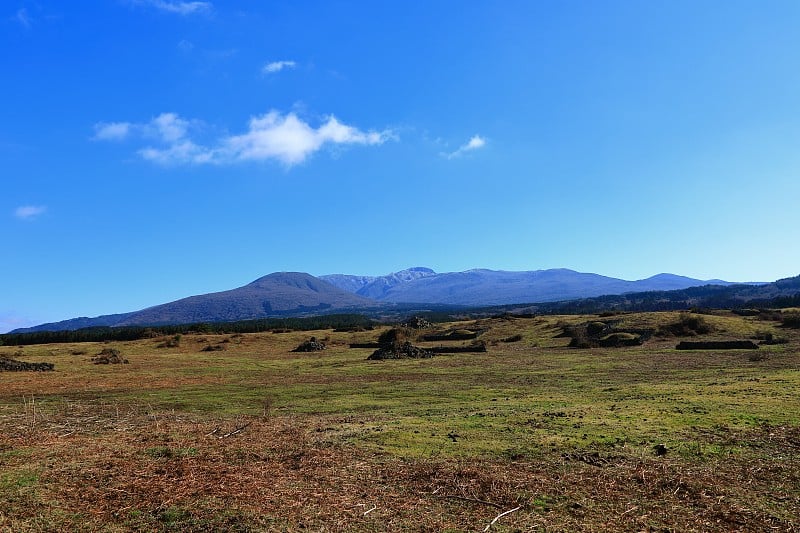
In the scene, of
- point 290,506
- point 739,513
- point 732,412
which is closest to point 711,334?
point 732,412

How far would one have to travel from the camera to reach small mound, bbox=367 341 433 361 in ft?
150

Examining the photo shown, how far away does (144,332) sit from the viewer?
302ft

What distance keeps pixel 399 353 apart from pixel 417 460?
36.3 metres

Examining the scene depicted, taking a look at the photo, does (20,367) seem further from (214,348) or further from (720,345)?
(720,345)

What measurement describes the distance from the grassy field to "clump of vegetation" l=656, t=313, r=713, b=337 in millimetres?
36056

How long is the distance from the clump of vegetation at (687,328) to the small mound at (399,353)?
27540 mm

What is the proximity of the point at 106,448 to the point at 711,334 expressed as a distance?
191 ft

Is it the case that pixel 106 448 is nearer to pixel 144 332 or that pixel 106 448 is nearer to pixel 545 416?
pixel 545 416

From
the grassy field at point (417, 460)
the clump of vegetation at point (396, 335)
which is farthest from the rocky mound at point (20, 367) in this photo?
the clump of vegetation at point (396, 335)

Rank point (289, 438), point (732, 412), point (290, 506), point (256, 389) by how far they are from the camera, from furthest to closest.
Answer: point (256, 389), point (732, 412), point (289, 438), point (290, 506)

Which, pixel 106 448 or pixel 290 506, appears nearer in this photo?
pixel 290 506

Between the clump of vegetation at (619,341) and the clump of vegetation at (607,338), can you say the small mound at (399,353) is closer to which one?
the clump of vegetation at (607,338)

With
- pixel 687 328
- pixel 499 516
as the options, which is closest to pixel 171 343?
pixel 687 328

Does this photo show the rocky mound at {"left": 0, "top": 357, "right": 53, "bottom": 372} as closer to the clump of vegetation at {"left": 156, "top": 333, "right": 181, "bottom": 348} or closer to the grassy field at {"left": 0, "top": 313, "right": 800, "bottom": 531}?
the grassy field at {"left": 0, "top": 313, "right": 800, "bottom": 531}
